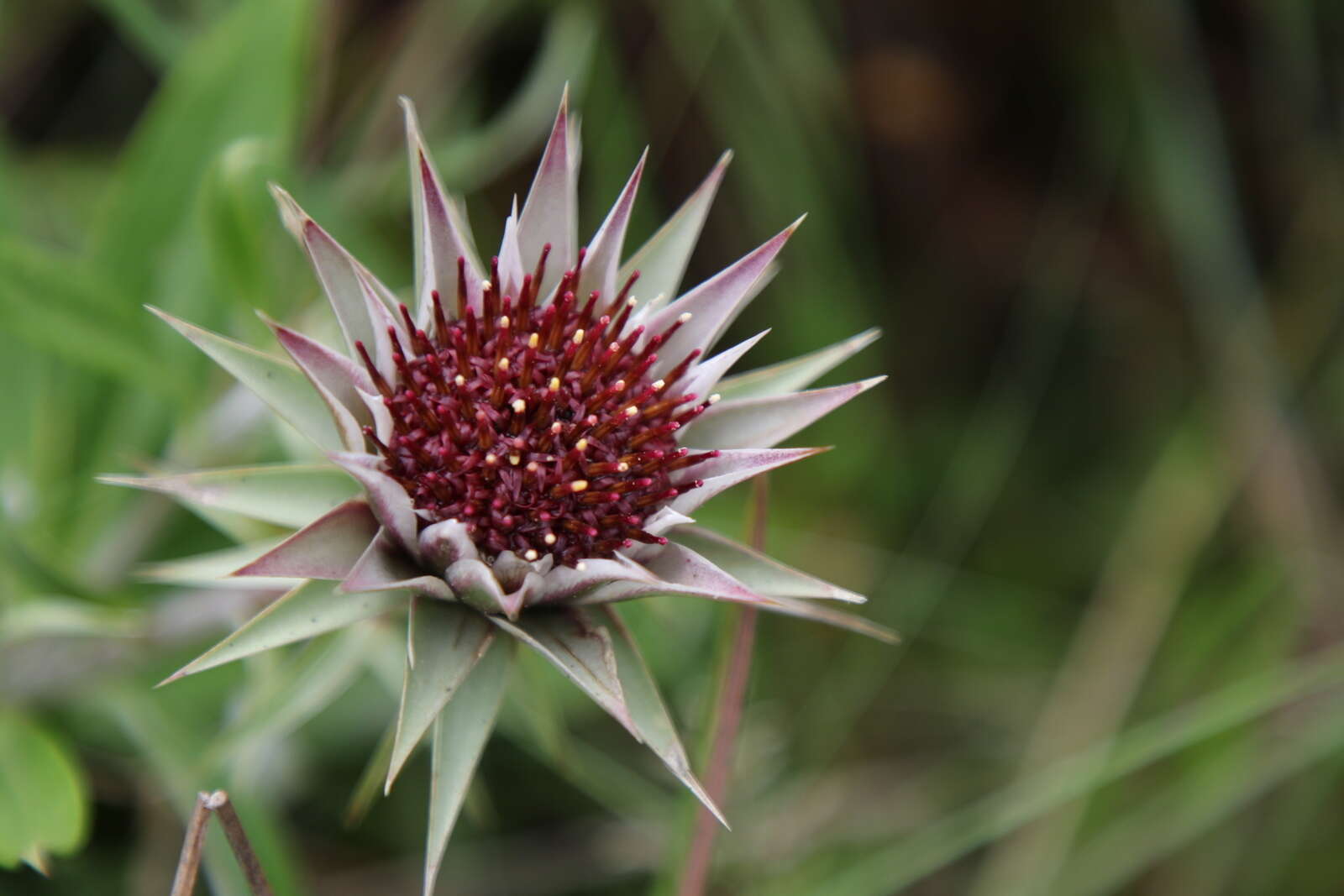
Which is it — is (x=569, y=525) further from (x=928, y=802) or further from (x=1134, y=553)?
(x=1134, y=553)

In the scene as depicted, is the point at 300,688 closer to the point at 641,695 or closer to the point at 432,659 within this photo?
the point at 432,659

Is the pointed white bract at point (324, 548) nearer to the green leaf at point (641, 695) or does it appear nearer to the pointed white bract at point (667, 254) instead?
the green leaf at point (641, 695)

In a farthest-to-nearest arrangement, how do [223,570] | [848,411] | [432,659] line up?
1. [848,411]
2. [223,570]
3. [432,659]

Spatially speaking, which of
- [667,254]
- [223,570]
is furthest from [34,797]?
[667,254]

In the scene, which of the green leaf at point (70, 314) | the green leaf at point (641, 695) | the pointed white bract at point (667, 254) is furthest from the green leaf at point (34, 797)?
the pointed white bract at point (667, 254)

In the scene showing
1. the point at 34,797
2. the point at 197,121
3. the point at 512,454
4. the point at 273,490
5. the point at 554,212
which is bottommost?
the point at 34,797

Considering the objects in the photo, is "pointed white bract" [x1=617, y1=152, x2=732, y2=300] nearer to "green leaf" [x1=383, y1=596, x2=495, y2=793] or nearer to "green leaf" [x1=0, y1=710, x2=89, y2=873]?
"green leaf" [x1=383, y1=596, x2=495, y2=793]

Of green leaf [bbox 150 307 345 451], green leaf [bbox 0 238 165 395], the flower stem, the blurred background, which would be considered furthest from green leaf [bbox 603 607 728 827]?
green leaf [bbox 0 238 165 395]
